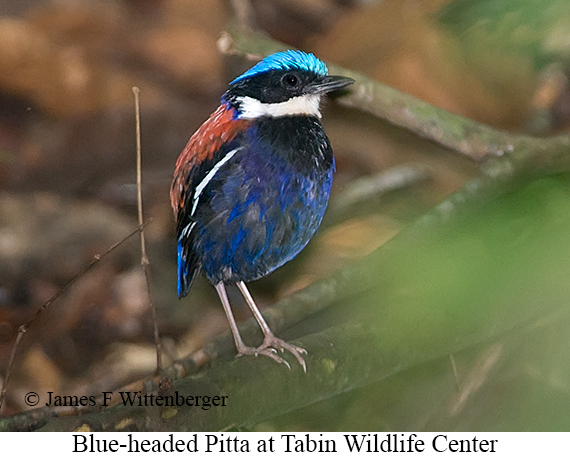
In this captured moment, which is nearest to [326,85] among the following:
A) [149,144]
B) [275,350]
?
[275,350]

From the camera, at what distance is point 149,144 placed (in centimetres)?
343

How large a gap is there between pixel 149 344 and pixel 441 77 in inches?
71.2

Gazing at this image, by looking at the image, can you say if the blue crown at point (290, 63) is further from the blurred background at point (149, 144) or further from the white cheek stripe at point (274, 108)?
the blurred background at point (149, 144)

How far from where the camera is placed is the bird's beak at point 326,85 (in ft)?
7.97

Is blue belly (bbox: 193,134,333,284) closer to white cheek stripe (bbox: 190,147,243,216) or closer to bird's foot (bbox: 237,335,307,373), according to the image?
white cheek stripe (bbox: 190,147,243,216)

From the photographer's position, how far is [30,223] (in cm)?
333

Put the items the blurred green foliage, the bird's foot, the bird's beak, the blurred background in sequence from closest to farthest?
the blurred green foliage < the bird's foot < the bird's beak < the blurred background

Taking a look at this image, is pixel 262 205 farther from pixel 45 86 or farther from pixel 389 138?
pixel 45 86

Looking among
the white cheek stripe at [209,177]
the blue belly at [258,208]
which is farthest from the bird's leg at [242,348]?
the white cheek stripe at [209,177]

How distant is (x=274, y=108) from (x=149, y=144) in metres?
1.16

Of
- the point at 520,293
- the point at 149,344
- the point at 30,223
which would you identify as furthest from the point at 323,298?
the point at 520,293

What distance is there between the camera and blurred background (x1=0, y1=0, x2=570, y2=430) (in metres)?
3.09

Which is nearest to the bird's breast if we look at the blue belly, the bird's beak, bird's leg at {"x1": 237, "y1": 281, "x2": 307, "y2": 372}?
the blue belly

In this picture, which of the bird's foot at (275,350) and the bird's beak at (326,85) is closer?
the bird's foot at (275,350)
